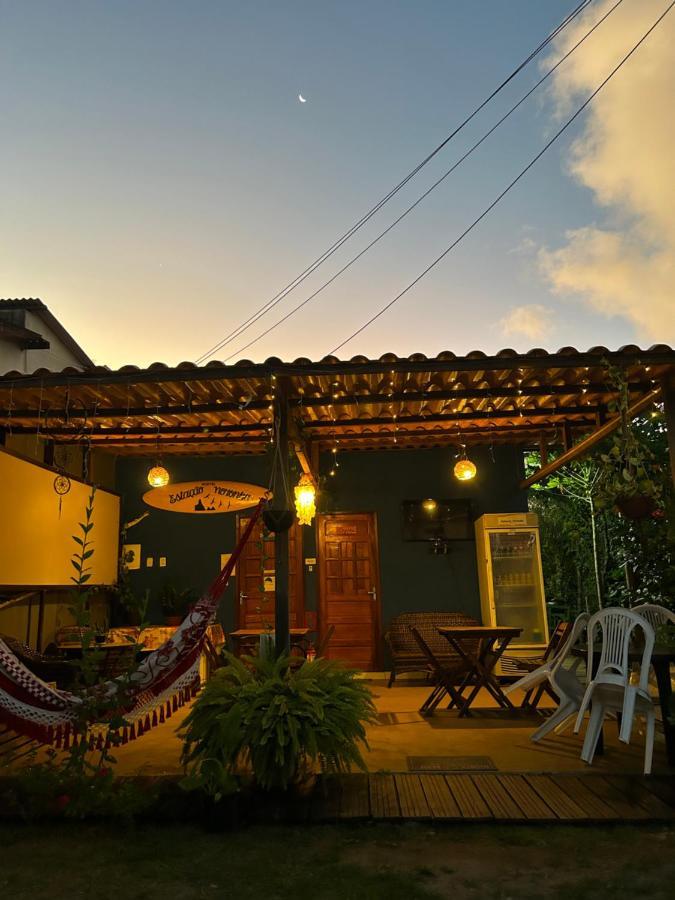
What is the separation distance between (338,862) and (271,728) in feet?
2.53

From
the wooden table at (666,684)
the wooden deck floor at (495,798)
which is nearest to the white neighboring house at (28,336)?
the wooden deck floor at (495,798)

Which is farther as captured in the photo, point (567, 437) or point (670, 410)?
point (567, 437)

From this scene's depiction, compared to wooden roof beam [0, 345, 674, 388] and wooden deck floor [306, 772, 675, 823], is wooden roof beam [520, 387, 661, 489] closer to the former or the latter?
wooden roof beam [0, 345, 674, 388]

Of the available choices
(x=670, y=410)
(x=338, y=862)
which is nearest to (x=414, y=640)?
(x=670, y=410)

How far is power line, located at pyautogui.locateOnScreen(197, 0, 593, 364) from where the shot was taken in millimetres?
6434

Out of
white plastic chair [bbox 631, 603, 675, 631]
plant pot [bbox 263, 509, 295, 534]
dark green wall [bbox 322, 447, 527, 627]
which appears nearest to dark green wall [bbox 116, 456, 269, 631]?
dark green wall [bbox 322, 447, 527, 627]

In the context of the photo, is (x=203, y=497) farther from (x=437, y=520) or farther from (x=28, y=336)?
(x=28, y=336)

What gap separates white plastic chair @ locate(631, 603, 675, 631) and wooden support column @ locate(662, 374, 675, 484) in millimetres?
978

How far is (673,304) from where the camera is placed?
31.0 feet

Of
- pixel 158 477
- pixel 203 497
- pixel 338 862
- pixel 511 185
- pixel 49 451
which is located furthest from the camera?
pixel 203 497

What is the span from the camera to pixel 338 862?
114 inches

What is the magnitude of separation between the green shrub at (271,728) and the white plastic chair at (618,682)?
4.97 ft

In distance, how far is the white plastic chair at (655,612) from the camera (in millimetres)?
4361

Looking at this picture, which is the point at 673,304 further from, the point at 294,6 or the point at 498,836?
the point at 498,836
